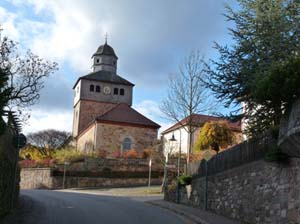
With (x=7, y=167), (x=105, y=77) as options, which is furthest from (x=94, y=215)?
(x=105, y=77)

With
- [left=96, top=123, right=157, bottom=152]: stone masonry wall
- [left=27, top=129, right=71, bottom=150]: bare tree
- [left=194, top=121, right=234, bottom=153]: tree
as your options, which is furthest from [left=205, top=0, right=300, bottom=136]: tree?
[left=27, top=129, right=71, bottom=150]: bare tree

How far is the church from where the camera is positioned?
5344 centimetres

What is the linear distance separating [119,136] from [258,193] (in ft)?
132

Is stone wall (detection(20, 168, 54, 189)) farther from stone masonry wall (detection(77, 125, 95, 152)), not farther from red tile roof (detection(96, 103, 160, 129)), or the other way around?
red tile roof (detection(96, 103, 160, 129))

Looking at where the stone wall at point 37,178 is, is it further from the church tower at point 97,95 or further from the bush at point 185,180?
the bush at point 185,180

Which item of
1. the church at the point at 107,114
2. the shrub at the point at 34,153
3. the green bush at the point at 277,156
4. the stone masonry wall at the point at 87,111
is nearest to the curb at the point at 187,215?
the green bush at the point at 277,156

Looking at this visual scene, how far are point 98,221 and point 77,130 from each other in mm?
51473

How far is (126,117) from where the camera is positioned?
55.1 metres

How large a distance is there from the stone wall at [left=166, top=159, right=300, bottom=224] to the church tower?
4771 centimetres

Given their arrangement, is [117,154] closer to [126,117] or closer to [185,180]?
[126,117]

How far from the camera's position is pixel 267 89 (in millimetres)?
11492

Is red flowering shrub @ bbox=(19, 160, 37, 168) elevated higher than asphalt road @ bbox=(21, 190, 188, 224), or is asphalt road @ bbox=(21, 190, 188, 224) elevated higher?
red flowering shrub @ bbox=(19, 160, 37, 168)

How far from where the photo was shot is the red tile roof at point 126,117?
5403 centimetres

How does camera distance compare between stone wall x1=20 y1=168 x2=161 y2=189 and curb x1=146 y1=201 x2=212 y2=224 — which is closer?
curb x1=146 y1=201 x2=212 y2=224
